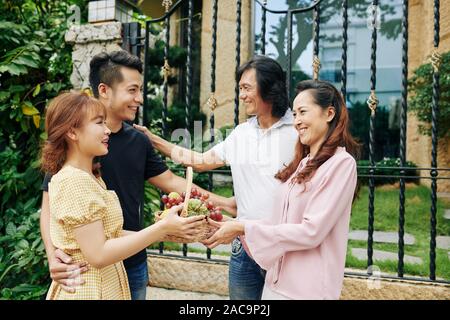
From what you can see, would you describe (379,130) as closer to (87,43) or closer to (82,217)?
(87,43)

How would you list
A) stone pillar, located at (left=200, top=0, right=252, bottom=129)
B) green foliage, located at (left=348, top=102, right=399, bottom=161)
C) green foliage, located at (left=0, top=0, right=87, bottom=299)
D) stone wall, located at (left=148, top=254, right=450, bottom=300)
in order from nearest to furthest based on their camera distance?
1. stone wall, located at (left=148, top=254, right=450, bottom=300)
2. green foliage, located at (left=0, top=0, right=87, bottom=299)
3. stone pillar, located at (left=200, top=0, right=252, bottom=129)
4. green foliage, located at (left=348, top=102, right=399, bottom=161)

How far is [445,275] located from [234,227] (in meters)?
2.50

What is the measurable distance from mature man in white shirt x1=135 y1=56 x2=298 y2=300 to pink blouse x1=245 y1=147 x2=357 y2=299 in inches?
15.2

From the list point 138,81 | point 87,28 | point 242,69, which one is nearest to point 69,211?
point 138,81

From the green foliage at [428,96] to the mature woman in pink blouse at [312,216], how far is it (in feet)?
15.5

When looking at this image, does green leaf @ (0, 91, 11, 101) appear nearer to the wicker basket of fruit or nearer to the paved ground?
the paved ground

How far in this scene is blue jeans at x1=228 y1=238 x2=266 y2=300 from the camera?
229 cm

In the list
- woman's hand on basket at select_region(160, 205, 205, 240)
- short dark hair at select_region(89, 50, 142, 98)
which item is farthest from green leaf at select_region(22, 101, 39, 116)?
woman's hand on basket at select_region(160, 205, 205, 240)

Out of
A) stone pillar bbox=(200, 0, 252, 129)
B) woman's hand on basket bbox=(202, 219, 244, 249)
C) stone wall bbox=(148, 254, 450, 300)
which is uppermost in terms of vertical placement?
stone pillar bbox=(200, 0, 252, 129)

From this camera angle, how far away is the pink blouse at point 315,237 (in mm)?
1711

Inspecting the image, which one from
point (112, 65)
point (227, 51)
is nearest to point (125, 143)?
point (112, 65)

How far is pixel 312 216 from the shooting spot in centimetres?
171

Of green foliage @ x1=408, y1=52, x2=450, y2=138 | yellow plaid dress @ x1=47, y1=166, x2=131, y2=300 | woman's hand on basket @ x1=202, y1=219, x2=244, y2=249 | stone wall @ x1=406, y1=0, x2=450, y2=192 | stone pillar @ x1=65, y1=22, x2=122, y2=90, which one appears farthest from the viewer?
stone wall @ x1=406, y1=0, x2=450, y2=192

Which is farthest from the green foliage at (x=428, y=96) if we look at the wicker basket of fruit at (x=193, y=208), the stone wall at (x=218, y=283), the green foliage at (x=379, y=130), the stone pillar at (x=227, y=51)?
the wicker basket of fruit at (x=193, y=208)
